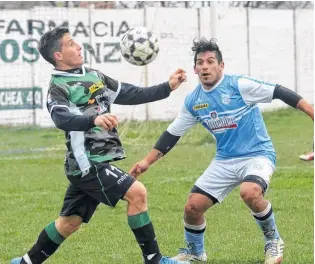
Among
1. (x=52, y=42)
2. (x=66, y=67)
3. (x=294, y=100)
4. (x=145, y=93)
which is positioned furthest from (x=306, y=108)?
(x=52, y=42)

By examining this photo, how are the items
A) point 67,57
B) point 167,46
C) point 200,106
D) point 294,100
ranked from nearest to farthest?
point 67,57
point 294,100
point 200,106
point 167,46

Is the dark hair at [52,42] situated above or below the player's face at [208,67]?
above

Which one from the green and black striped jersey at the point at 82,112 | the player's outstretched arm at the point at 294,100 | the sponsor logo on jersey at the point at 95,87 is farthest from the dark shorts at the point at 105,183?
the player's outstretched arm at the point at 294,100

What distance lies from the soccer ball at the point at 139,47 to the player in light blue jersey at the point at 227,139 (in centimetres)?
67

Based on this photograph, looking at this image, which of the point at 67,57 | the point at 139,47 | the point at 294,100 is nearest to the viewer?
the point at 67,57

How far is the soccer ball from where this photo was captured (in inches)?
322

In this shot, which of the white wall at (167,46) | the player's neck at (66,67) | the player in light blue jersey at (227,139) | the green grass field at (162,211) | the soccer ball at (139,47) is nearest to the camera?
the player's neck at (66,67)

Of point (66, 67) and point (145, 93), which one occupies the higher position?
point (66, 67)

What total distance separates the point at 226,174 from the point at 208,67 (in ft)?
3.02

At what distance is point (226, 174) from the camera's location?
764 cm

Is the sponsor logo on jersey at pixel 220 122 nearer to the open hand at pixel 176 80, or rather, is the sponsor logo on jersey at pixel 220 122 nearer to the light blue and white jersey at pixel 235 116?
the light blue and white jersey at pixel 235 116

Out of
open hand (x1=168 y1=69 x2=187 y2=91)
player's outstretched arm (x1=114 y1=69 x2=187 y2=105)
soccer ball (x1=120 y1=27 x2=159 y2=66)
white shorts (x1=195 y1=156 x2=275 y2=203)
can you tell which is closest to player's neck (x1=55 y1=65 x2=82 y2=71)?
player's outstretched arm (x1=114 y1=69 x2=187 y2=105)

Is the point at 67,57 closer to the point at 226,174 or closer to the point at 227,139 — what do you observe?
the point at 227,139

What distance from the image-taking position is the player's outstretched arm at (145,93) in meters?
7.34
